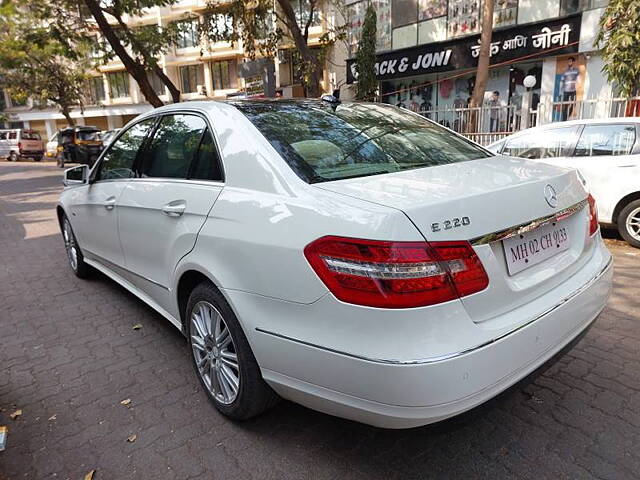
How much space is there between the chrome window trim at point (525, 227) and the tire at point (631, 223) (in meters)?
3.96

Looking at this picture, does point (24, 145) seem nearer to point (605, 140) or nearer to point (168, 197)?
point (168, 197)

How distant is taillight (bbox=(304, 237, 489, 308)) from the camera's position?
1.76 m

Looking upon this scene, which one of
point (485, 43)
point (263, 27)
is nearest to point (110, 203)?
point (485, 43)

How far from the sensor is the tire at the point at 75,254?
16.2 ft

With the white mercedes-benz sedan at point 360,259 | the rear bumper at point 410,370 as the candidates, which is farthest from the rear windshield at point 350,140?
the rear bumper at point 410,370

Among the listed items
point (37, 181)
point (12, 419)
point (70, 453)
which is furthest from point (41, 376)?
point (37, 181)

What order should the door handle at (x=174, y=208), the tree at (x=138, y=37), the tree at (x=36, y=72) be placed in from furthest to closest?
1. the tree at (x=36, y=72)
2. the tree at (x=138, y=37)
3. the door handle at (x=174, y=208)

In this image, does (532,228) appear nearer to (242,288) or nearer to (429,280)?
(429,280)

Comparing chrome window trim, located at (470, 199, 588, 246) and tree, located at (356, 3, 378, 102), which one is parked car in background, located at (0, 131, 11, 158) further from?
A: chrome window trim, located at (470, 199, 588, 246)

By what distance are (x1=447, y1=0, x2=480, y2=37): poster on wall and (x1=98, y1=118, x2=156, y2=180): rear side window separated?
14351mm

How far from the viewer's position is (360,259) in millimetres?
1798

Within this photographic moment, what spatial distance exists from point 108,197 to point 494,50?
46.8 feet

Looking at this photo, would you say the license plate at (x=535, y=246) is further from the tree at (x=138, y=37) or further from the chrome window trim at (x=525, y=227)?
the tree at (x=138, y=37)

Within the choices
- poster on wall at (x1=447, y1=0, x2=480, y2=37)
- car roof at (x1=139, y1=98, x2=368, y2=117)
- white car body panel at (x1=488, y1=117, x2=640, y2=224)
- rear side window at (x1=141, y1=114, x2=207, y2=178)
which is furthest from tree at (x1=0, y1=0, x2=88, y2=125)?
white car body panel at (x1=488, y1=117, x2=640, y2=224)
